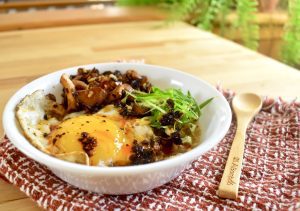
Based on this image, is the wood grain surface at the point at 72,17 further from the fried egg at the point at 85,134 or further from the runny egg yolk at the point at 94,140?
the runny egg yolk at the point at 94,140

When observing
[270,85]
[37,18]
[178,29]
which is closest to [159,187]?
[270,85]

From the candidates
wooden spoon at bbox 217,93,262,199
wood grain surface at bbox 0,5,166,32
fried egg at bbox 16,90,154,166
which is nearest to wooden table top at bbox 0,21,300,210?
wood grain surface at bbox 0,5,166,32

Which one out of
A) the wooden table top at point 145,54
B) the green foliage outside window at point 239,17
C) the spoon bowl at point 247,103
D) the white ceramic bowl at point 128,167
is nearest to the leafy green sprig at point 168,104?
the white ceramic bowl at point 128,167

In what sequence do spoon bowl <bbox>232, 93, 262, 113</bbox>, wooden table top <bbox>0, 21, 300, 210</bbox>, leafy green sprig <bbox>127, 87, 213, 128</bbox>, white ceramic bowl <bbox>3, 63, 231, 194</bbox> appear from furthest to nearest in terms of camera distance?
1. wooden table top <bbox>0, 21, 300, 210</bbox>
2. spoon bowl <bbox>232, 93, 262, 113</bbox>
3. leafy green sprig <bbox>127, 87, 213, 128</bbox>
4. white ceramic bowl <bbox>3, 63, 231, 194</bbox>

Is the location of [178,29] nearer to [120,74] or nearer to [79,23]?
[79,23]

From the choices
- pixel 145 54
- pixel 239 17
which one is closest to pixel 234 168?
pixel 145 54

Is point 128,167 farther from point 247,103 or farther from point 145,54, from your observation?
point 145,54

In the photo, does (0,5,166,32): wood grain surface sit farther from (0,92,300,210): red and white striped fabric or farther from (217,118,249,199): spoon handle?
(217,118,249,199): spoon handle
